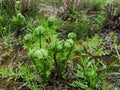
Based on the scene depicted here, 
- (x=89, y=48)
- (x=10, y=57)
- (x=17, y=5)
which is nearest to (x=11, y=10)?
(x=17, y=5)

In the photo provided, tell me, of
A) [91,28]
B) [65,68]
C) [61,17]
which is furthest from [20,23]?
[65,68]

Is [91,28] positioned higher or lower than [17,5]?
lower

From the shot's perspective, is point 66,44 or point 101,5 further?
point 101,5

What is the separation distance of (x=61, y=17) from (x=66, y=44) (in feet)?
4.55

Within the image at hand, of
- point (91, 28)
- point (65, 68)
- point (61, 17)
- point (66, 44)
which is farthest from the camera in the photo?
point (61, 17)

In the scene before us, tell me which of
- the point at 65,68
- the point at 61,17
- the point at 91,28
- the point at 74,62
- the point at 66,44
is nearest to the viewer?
the point at 66,44

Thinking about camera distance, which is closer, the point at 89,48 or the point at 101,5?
the point at 89,48

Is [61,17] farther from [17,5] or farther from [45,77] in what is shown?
[45,77]

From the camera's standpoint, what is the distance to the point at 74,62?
2.85 m

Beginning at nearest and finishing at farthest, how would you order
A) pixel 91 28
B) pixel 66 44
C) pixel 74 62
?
pixel 66 44 < pixel 74 62 < pixel 91 28

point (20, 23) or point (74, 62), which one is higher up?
point (20, 23)

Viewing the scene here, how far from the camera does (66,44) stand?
2.38 m

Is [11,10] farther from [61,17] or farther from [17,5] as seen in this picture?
[61,17]

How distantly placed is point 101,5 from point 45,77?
173 cm
